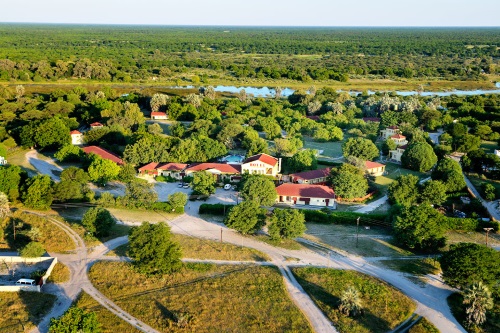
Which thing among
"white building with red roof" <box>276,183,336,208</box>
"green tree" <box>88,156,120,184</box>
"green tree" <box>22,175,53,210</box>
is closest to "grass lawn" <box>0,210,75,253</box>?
"green tree" <box>22,175,53,210</box>

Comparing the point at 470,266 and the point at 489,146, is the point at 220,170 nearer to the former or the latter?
the point at 470,266

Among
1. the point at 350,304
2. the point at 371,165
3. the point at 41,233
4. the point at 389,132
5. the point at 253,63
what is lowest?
the point at 41,233

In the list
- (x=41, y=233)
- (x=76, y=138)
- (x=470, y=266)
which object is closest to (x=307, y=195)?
(x=470, y=266)

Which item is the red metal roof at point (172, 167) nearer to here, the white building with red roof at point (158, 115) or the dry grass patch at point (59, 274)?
the dry grass patch at point (59, 274)

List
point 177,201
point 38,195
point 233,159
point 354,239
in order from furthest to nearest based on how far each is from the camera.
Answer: point 233,159, point 177,201, point 38,195, point 354,239

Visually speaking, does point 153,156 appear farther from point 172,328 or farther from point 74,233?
point 172,328

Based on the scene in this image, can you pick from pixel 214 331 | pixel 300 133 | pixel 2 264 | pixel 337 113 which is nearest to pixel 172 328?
pixel 214 331
